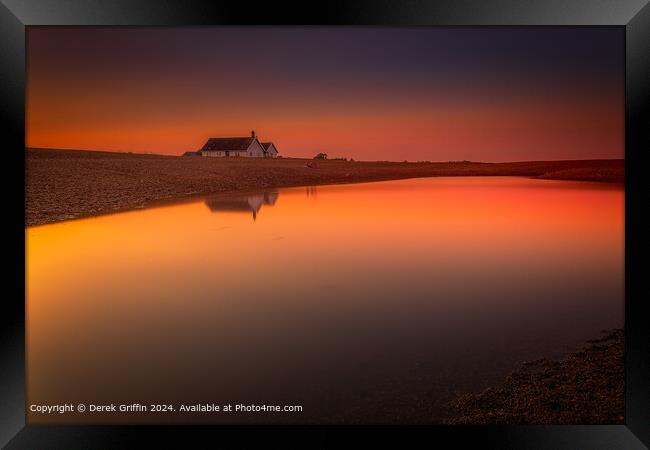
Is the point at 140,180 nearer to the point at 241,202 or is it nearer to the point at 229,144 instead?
the point at 241,202

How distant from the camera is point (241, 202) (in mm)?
21125

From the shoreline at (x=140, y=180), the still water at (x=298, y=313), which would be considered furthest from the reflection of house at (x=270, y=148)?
the still water at (x=298, y=313)

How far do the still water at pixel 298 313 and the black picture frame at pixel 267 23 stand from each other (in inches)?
15.7

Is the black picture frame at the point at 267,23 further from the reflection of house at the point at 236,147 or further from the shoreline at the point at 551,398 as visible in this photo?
the reflection of house at the point at 236,147

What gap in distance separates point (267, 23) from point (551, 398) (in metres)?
5.13

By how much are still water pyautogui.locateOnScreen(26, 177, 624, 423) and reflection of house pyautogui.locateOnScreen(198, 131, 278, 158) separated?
3862 cm

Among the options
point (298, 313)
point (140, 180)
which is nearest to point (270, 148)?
point (140, 180)

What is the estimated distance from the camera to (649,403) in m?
5.15

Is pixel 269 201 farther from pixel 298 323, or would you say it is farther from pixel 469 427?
pixel 469 427

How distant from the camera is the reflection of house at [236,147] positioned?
5244 centimetres

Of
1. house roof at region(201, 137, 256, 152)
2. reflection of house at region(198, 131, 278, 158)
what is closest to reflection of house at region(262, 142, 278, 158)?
reflection of house at region(198, 131, 278, 158)

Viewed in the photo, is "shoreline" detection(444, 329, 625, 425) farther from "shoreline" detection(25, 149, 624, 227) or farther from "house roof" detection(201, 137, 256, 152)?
"house roof" detection(201, 137, 256, 152)

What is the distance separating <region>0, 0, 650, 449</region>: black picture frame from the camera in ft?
16.9

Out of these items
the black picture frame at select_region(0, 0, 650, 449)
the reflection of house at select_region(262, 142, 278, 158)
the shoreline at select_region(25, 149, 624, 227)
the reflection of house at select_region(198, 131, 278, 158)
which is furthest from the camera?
the reflection of house at select_region(262, 142, 278, 158)
